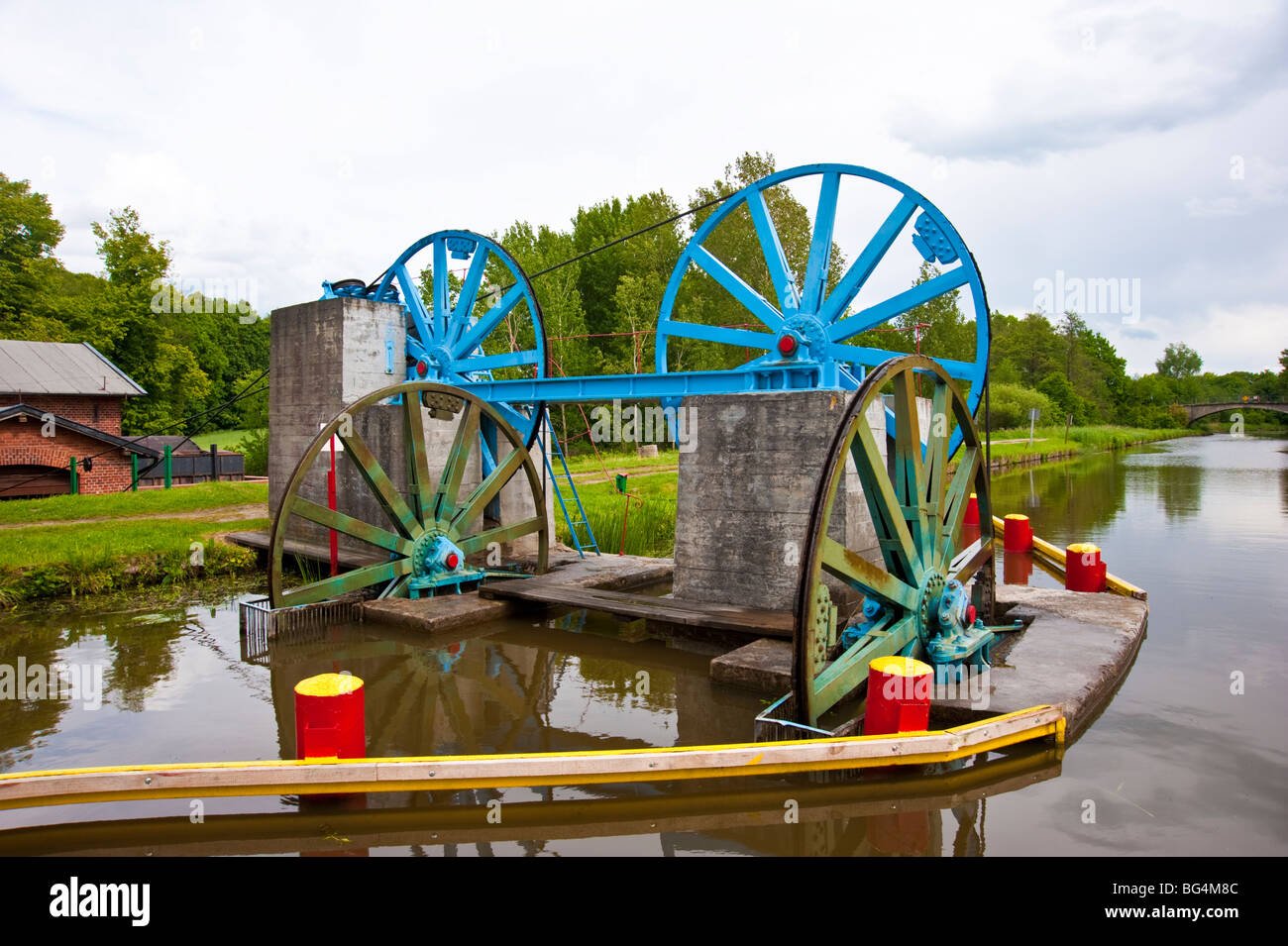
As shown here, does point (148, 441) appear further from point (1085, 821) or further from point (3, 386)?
point (1085, 821)

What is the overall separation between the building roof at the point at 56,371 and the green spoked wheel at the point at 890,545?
91.0 ft

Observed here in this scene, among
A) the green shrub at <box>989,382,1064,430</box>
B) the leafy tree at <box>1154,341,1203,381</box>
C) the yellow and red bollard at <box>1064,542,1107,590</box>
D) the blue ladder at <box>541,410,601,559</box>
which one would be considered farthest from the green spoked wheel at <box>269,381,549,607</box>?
the leafy tree at <box>1154,341,1203,381</box>

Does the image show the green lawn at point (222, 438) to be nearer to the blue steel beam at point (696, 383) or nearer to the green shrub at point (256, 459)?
the green shrub at point (256, 459)

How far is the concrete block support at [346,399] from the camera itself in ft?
38.3

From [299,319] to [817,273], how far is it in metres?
7.52

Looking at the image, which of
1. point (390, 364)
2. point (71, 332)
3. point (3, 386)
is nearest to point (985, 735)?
point (390, 364)

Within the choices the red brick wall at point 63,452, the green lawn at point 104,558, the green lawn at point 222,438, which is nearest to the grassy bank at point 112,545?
the green lawn at point 104,558

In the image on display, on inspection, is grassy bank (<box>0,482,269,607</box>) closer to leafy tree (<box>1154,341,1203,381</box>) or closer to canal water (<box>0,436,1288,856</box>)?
canal water (<box>0,436,1288,856</box>)

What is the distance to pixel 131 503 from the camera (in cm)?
1611

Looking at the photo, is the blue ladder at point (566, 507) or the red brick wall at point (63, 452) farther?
the red brick wall at point (63, 452)

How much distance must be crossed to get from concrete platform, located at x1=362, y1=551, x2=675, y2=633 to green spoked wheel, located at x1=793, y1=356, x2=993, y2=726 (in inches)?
168

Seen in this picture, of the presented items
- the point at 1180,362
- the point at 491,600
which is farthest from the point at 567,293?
the point at 1180,362

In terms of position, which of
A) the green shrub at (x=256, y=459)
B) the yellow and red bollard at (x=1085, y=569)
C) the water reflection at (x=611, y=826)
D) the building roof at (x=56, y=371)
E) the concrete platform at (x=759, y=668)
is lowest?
the water reflection at (x=611, y=826)

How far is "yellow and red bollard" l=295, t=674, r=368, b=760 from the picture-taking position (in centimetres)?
500
